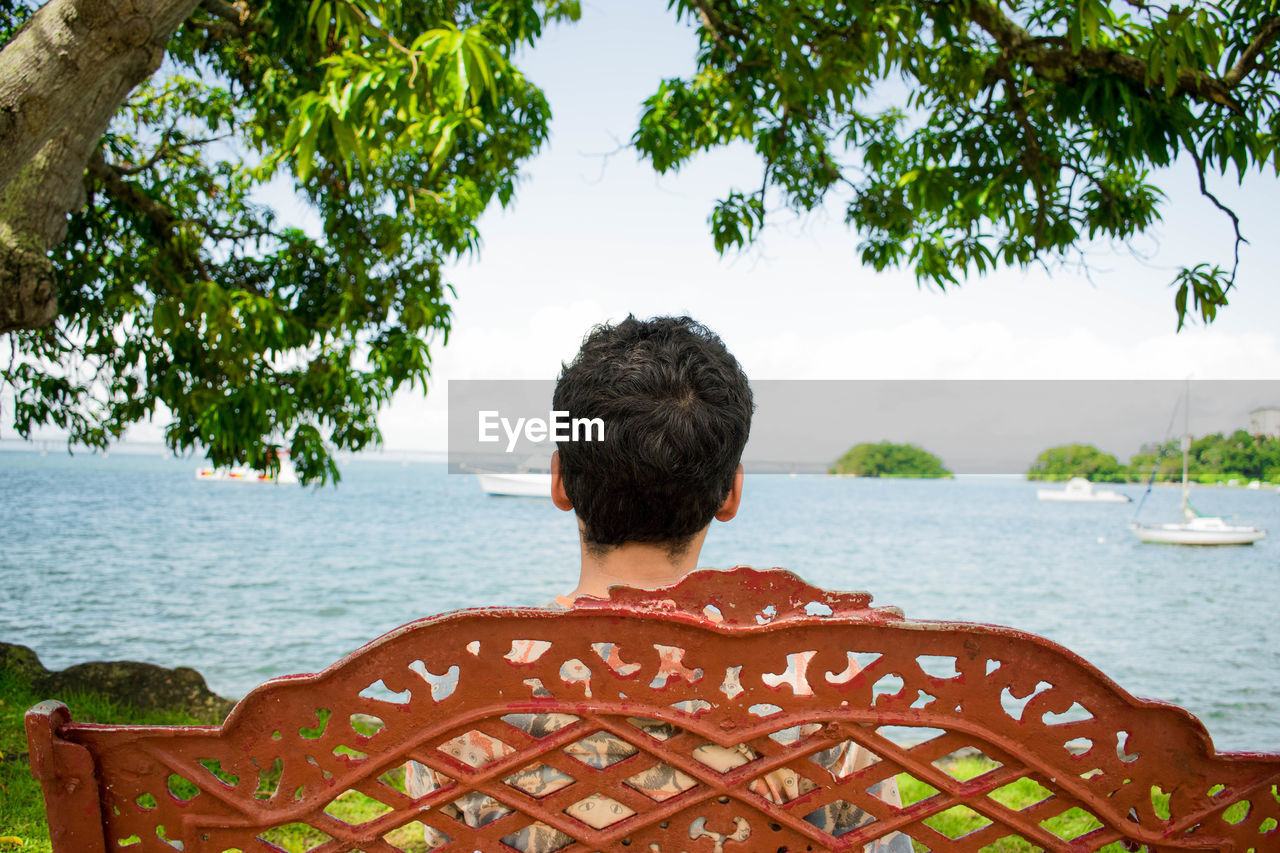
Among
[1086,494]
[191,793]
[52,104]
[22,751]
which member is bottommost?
[1086,494]

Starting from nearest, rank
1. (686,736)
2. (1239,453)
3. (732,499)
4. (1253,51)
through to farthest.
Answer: (686,736), (732,499), (1253,51), (1239,453)

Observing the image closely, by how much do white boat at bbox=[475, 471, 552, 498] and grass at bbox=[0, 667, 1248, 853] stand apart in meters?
61.6

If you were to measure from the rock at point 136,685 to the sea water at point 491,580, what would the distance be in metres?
6.21

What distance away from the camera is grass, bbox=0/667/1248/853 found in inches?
138

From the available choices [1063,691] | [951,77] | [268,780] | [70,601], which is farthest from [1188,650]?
[70,601]

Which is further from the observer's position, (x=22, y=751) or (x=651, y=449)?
(x=22, y=751)

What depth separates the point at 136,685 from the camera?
18.7 feet

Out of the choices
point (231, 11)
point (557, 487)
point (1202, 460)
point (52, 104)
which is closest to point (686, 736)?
point (557, 487)

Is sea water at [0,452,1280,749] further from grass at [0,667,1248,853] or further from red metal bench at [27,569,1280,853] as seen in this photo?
red metal bench at [27,569,1280,853]

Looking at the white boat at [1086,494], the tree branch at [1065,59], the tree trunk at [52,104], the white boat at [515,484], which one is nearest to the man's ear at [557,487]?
the tree trunk at [52,104]

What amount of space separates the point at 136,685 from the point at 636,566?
5.61 m

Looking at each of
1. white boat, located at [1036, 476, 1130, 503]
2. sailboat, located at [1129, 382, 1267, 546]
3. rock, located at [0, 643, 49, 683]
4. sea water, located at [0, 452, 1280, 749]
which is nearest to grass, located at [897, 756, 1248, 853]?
rock, located at [0, 643, 49, 683]

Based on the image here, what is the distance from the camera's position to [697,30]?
523 centimetres

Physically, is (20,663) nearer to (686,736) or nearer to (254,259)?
(254,259)
